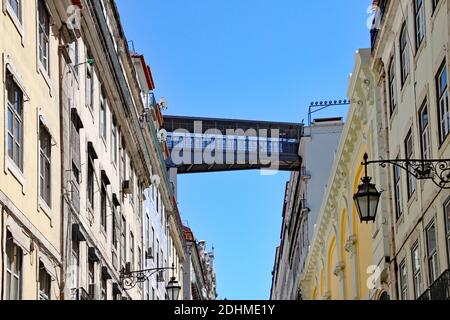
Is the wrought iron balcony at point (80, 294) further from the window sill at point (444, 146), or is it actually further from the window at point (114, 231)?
the window sill at point (444, 146)

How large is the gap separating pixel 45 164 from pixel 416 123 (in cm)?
768

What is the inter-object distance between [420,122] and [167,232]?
3259 centimetres

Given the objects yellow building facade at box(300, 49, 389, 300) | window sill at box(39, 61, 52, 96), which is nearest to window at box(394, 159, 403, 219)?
yellow building facade at box(300, 49, 389, 300)

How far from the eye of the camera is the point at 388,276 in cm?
2816

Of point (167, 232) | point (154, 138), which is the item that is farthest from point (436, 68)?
point (167, 232)

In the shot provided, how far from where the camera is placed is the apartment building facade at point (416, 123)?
2145cm

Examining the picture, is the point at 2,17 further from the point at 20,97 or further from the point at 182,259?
the point at 182,259

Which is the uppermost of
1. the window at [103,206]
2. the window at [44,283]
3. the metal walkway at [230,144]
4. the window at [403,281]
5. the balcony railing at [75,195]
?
the metal walkway at [230,144]

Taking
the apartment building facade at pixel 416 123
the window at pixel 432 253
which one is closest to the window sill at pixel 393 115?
the apartment building facade at pixel 416 123

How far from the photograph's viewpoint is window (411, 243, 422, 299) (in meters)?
24.3

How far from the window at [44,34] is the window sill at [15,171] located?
3287mm

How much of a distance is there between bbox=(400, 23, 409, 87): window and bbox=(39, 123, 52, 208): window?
806 cm

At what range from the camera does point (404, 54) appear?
1019 inches

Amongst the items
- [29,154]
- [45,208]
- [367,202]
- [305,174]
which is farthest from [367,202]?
[305,174]
